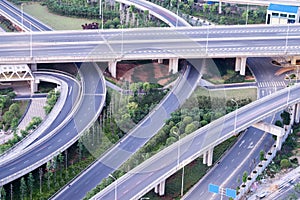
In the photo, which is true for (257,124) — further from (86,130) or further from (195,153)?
(86,130)

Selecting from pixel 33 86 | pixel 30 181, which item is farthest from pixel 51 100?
pixel 30 181

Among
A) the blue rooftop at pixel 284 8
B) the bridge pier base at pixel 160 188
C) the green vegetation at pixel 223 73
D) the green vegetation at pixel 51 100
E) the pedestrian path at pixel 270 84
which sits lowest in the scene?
the bridge pier base at pixel 160 188

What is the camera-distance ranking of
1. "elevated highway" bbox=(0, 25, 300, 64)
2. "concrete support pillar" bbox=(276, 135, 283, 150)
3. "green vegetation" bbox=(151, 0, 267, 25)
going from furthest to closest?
1. "green vegetation" bbox=(151, 0, 267, 25)
2. "elevated highway" bbox=(0, 25, 300, 64)
3. "concrete support pillar" bbox=(276, 135, 283, 150)

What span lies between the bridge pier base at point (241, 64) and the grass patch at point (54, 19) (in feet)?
64.4

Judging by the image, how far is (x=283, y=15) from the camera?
222ft

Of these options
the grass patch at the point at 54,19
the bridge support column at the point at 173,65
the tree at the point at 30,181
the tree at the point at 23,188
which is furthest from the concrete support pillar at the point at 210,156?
the grass patch at the point at 54,19

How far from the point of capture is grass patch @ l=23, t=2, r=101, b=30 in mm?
68562

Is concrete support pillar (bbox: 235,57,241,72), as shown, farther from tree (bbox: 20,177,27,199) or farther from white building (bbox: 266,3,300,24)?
tree (bbox: 20,177,27,199)

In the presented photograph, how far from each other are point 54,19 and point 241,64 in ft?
83.5

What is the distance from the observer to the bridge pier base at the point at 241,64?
184 ft

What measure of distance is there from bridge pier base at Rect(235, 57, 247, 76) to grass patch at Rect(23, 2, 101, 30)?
19629 millimetres

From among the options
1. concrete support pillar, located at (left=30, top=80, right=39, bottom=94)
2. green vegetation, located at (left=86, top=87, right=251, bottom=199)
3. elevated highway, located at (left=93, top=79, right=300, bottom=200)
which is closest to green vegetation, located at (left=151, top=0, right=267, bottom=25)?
green vegetation, located at (left=86, top=87, right=251, bottom=199)

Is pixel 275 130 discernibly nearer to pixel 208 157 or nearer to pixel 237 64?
pixel 208 157

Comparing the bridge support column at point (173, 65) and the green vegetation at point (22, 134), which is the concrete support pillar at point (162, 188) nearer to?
the green vegetation at point (22, 134)
